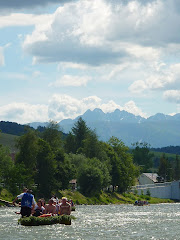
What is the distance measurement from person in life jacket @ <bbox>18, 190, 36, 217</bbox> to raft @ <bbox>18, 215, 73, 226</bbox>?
0.58 meters

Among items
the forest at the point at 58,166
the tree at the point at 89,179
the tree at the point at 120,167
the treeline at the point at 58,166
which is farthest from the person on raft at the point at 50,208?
the tree at the point at 120,167

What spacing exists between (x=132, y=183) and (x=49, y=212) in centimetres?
9624

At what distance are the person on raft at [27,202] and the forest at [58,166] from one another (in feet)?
171

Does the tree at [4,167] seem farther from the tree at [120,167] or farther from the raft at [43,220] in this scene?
the raft at [43,220]

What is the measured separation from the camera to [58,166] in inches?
4033

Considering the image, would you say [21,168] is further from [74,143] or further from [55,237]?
[74,143]

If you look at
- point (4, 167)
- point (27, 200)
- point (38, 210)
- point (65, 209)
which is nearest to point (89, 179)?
point (4, 167)

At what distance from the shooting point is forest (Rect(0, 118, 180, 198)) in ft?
308

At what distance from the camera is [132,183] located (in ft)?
452

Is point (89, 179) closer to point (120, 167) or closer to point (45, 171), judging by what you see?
point (45, 171)

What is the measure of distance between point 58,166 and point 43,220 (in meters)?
62.6

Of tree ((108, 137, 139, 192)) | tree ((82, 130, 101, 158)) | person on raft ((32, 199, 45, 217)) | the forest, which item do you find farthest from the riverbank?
person on raft ((32, 199, 45, 217))

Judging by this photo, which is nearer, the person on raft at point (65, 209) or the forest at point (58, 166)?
the person on raft at point (65, 209)

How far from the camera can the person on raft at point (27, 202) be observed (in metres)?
38.5
